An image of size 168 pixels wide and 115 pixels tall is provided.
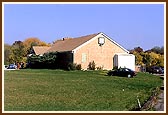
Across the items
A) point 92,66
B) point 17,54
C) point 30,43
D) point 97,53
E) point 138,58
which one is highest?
point 30,43

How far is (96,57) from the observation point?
4428cm

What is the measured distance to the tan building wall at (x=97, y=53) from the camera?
43.8m

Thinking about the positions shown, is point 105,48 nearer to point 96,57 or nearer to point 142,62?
point 96,57

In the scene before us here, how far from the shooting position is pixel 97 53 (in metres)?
44.4

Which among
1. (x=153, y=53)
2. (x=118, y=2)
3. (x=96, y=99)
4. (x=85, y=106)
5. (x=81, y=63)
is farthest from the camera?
(x=153, y=53)

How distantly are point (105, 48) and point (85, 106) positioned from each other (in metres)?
31.8

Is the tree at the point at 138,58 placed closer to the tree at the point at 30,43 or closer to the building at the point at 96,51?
the building at the point at 96,51

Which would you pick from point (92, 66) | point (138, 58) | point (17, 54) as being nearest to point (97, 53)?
point (92, 66)

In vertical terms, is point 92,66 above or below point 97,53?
below

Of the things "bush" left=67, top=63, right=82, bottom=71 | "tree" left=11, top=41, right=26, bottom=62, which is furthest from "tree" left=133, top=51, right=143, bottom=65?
"tree" left=11, top=41, right=26, bottom=62

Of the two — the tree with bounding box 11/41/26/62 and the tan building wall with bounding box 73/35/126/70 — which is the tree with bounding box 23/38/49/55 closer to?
the tree with bounding box 11/41/26/62

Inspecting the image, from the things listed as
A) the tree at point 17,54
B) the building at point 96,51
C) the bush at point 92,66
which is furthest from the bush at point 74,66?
the tree at point 17,54

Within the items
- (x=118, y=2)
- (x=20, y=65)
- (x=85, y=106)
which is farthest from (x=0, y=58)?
(x=20, y=65)

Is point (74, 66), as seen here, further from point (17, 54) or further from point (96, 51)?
point (17, 54)
